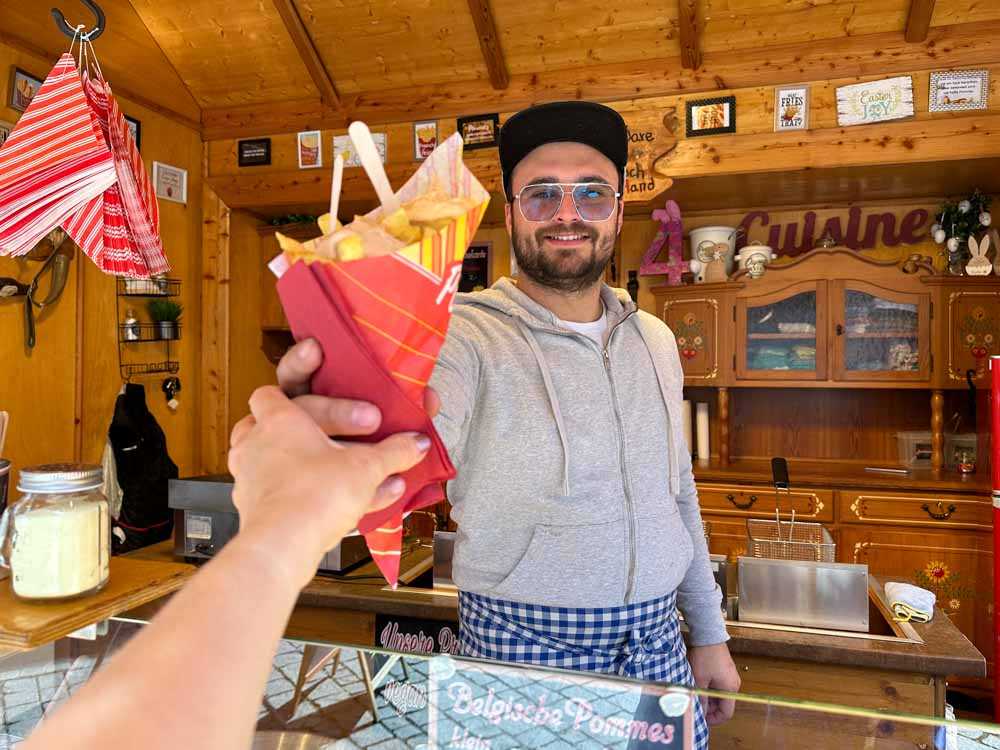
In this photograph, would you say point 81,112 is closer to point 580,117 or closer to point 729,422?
point 580,117

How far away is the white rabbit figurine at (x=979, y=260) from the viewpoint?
138 inches

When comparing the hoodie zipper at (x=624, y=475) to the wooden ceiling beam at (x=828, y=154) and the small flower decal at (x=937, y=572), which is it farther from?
the small flower decal at (x=937, y=572)

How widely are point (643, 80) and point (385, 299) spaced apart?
369 centimetres

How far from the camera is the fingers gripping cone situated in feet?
1.80

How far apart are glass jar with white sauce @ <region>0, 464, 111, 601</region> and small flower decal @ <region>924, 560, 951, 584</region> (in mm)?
3706

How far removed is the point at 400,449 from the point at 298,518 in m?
0.13

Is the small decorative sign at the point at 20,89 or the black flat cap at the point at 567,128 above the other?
the small decorative sign at the point at 20,89

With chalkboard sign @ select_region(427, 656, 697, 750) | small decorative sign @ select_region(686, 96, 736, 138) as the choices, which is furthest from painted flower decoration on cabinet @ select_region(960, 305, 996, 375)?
chalkboard sign @ select_region(427, 656, 697, 750)

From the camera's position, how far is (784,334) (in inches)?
153

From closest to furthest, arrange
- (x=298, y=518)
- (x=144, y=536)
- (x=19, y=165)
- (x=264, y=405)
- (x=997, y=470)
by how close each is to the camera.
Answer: (x=298, y=518)
(x=264, y=405)
(x=19, y=165)
(x=997, y=470)
(x=144, y=536)

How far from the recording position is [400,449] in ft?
1.72

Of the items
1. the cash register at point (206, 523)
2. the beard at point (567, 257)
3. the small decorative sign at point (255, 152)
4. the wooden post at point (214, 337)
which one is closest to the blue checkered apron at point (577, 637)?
the beard at point (567, 257)

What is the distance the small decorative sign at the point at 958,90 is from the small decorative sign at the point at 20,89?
4.26 meters

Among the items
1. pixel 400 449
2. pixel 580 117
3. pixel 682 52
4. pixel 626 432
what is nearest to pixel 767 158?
pixel 682 52
